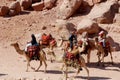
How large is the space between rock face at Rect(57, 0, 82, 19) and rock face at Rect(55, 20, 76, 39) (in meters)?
1.73

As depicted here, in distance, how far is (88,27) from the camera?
22.5 m

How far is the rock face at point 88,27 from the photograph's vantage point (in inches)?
885

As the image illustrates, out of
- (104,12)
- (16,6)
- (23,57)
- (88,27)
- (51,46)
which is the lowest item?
(23,57)

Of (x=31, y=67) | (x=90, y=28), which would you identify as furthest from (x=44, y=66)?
(x=90, y=28)

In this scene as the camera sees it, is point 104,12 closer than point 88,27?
No

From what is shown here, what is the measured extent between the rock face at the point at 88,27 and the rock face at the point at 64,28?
0.62m

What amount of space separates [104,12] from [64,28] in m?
2.42

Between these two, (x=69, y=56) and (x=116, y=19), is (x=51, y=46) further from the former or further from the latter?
(x=116, y=19)

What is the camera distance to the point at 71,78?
16.2m

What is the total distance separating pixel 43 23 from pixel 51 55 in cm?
578

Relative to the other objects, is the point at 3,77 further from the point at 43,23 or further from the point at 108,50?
the point at 43,23

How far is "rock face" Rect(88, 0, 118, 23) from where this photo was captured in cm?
2397

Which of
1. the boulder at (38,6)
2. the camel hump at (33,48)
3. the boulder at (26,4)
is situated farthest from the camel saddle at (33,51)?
the boulder at (26,4)

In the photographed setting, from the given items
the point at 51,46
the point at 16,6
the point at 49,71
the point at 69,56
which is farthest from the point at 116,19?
the point at 69,56
